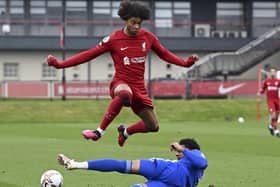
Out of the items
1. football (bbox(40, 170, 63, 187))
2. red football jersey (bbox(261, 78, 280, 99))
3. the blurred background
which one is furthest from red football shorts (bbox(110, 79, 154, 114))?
the blurred background

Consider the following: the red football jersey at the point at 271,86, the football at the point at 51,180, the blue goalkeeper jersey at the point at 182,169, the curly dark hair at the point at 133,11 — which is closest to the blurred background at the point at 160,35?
the red football jersey at the point at 271,86

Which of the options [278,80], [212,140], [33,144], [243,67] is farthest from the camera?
[243,67]

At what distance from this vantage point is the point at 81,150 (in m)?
20.3

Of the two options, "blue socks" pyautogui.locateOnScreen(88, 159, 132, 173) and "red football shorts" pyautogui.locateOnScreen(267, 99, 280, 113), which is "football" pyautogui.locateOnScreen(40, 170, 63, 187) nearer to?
"blue socks" pyautogui.locateOnScreen(88, 159, 132, 173)

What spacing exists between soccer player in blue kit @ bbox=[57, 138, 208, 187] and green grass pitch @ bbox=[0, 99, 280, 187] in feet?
7.55

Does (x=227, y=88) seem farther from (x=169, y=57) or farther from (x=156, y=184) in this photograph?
(x=156, y=184)

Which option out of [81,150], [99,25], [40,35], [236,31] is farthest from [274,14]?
[81,150]

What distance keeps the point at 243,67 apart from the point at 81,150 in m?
37.2

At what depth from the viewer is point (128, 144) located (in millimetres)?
22781

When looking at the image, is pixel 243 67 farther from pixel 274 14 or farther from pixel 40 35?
pixel 40 35

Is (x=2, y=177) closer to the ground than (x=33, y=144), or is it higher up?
higher up

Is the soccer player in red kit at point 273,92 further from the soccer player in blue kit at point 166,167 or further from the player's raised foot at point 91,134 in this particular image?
the soccer player in blue kit at point 166,167

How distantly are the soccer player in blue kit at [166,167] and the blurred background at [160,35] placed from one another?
142 ft

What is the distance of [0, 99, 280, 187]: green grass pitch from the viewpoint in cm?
1431
